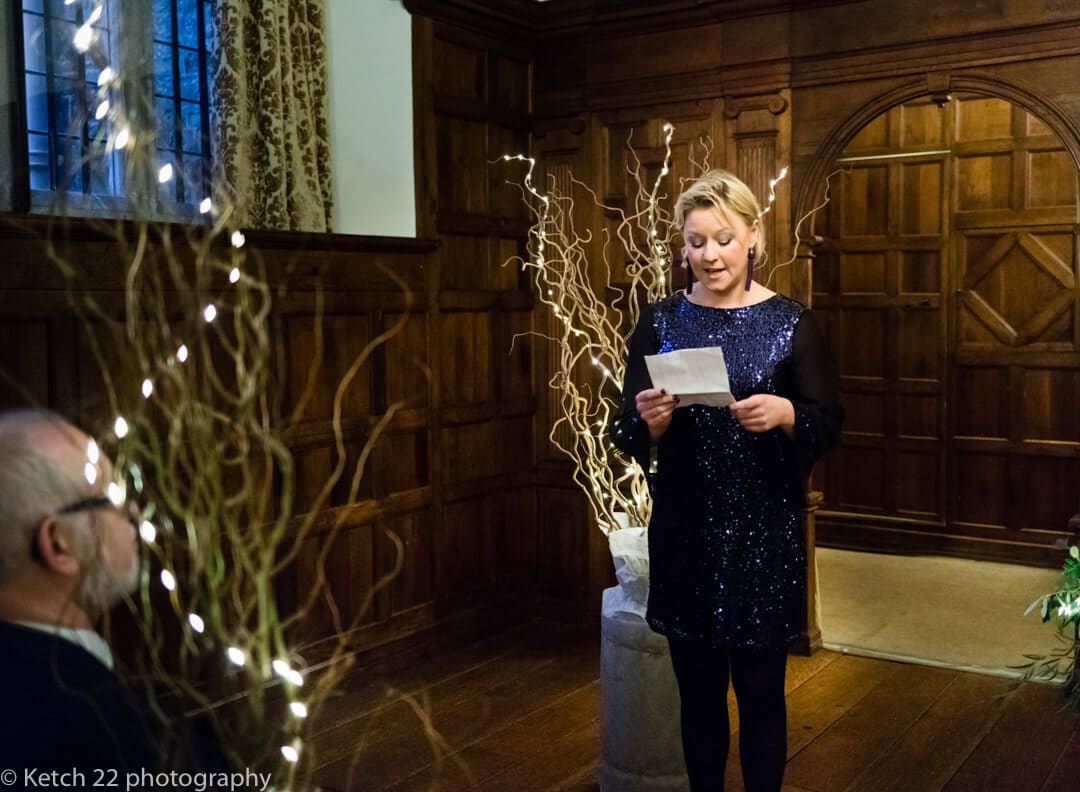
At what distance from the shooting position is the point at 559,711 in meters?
3.79

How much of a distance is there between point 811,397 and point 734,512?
28 centimetres

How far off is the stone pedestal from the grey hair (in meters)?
2.19

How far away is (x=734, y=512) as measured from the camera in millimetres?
2281

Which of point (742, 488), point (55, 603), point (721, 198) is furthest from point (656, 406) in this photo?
point (55, 603)

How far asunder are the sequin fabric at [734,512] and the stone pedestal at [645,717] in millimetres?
613

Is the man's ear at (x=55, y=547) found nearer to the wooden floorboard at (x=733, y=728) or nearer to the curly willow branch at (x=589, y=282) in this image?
the wooden floorboard at (x=733, y=728)

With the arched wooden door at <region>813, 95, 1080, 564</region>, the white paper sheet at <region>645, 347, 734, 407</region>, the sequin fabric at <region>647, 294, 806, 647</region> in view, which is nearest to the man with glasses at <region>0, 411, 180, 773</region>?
the white paper sheet at <region>645, 347, 734, 407</region>

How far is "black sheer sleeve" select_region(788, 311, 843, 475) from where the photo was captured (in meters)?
2.24

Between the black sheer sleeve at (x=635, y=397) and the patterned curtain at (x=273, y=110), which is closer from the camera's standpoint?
the black sheer sleeve at (x=635, y=397)

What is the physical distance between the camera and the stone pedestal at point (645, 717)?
9.64 ft

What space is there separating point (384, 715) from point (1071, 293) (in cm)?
401

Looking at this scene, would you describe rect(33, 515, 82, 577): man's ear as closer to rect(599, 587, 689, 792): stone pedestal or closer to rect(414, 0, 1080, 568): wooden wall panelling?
rect(599, 587, 689, 792): stone pedestal

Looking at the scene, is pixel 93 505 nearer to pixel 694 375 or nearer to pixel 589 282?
pixel 694 375

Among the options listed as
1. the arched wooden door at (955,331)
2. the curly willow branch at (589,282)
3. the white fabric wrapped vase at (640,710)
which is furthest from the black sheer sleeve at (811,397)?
the arched wooden door at (955,331)
